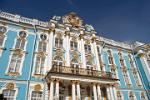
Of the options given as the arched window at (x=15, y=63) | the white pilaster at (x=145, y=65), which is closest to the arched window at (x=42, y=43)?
the arched window at (x=15, y=63)

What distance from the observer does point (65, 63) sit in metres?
22.7

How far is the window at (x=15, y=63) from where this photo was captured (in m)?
19.6

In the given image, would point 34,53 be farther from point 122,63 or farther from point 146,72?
point 146,72

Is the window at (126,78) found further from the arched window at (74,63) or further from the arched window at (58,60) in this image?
the arched window at (58,60)

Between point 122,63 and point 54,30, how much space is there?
47.0 feet

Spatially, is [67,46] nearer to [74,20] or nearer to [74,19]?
[74,20]

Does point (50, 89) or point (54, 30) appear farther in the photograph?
point (54, 30)

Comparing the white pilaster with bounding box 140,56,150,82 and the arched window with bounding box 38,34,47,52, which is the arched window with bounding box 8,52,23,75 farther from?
the white pilaster with bounding box 140,56,150,82

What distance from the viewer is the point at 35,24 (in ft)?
80.2

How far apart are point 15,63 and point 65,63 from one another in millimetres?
6690

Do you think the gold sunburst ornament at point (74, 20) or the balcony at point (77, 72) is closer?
the balcony at point (77, 72)

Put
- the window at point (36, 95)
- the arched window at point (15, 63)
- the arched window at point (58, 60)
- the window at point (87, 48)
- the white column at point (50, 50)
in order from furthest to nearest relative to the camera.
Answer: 1. the window at point (87, 48)
2. the arched window at point (58, 60)
3. the white column at point (50, 50)
4. the arched window at point (15, 63)
5. the window at point (36, 95)

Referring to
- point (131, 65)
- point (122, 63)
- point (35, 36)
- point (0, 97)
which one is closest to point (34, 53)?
point (35, 36)

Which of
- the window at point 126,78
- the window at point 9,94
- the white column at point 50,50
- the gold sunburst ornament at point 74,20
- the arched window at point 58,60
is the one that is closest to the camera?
the window at point 9,94
